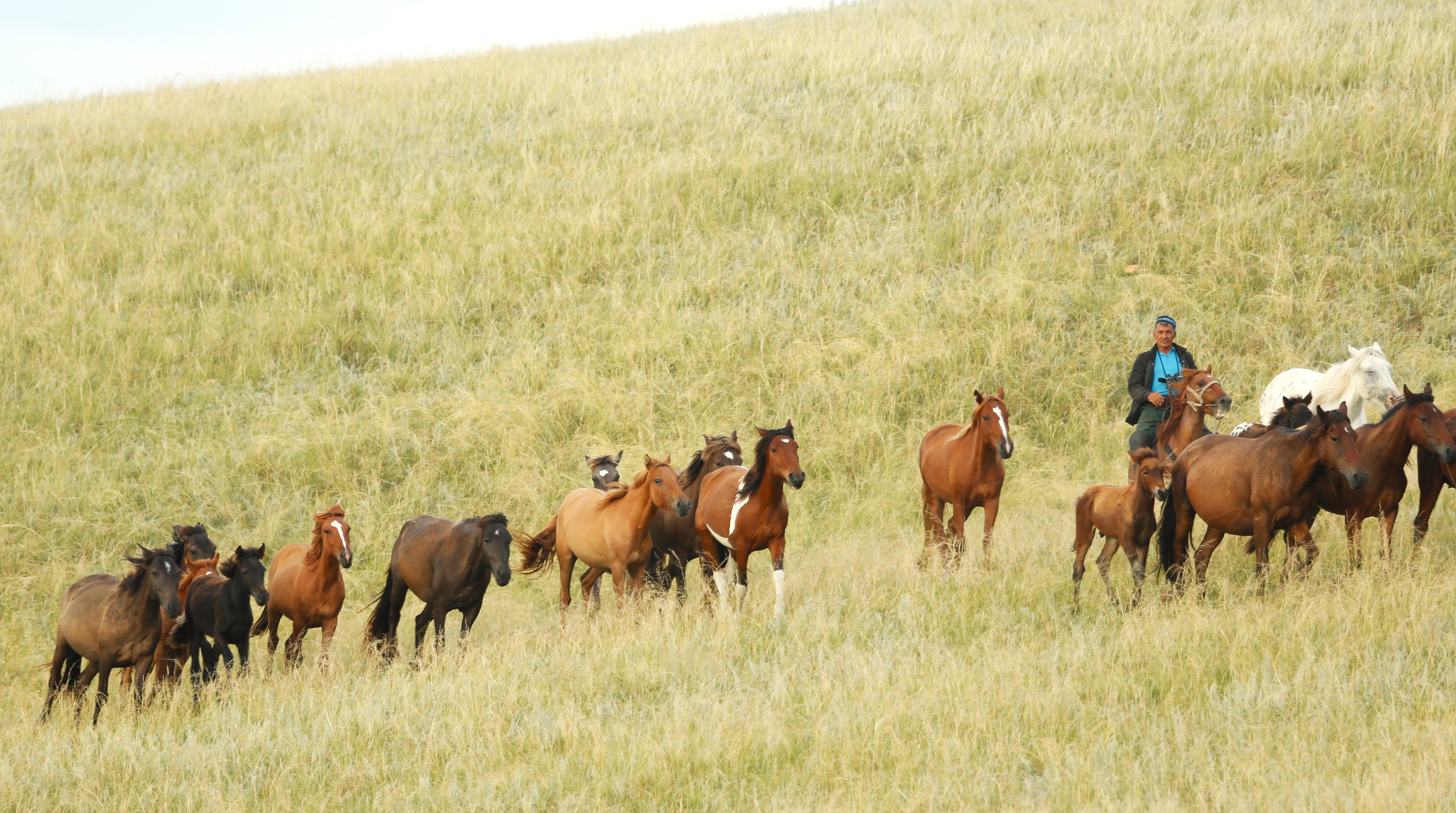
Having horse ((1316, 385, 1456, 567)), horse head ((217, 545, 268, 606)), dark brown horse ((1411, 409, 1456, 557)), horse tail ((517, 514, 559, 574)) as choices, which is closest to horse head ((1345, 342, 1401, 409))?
dark brown horse ((1411, 409, 1456, 557))

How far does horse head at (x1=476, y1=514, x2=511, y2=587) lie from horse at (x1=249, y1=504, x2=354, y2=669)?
104 cm

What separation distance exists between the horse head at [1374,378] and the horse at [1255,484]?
2.10 m

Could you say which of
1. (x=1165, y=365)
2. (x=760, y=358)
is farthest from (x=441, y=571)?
(x=760, y=358)

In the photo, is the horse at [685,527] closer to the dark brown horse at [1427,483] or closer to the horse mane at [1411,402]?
the horse mane at [1411,402]

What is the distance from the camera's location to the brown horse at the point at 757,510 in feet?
28.8

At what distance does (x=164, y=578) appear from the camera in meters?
8.30

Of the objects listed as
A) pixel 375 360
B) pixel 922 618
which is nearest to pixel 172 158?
pixel 375 360

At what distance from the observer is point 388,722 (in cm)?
697

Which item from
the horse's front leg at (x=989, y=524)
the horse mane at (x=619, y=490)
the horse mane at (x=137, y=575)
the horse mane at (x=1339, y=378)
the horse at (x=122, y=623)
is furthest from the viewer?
the horse mane at (x=1339, y=378)

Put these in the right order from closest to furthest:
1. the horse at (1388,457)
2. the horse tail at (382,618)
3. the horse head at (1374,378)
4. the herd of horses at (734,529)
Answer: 1. the horse at (1388,457)
2. the herd of horses at (734,529)
3. the horse tail at (382,618)
4. the horse head at (1374,378)

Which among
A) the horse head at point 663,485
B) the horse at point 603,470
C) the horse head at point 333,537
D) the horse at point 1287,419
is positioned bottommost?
the horse at point 603,470

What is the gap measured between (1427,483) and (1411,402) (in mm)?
1227

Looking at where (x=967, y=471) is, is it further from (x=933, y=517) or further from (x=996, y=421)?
(x=933, y=517)

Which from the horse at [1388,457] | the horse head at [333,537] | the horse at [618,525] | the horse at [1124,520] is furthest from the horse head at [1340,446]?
the horse head at [333,537]
